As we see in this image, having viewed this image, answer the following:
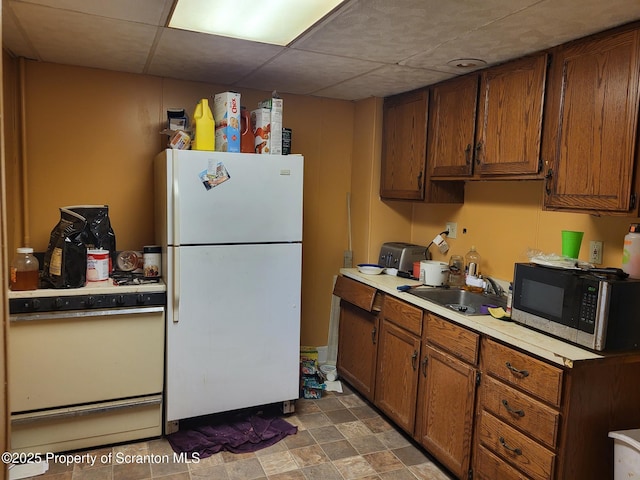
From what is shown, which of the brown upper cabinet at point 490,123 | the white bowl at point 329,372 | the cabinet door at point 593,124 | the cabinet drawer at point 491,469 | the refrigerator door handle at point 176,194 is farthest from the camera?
the white bowl at point 329,372

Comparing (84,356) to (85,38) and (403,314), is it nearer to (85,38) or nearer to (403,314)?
(85,38)

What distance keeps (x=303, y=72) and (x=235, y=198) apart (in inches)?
34.6

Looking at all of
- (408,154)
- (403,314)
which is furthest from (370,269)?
(408,154)

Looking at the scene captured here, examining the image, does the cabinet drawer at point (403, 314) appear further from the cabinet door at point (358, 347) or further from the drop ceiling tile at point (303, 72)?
the drop ceiling tile at point (303, 72)

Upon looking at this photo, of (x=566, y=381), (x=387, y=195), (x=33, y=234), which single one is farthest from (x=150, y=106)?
(x=566, y=381)

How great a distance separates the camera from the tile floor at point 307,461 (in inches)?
95.0

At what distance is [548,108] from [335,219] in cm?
186

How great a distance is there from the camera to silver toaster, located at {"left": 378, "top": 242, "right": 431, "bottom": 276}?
3.31 m

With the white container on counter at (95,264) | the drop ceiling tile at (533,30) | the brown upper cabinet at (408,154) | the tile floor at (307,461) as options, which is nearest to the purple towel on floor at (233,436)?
the tile floor at (307,461)

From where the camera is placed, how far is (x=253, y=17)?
2.10 m

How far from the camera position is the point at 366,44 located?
90.0 inches

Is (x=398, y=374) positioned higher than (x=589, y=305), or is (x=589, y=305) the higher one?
(x=589, y=305)

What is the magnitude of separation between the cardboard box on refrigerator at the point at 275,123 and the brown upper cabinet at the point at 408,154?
37.0 inches

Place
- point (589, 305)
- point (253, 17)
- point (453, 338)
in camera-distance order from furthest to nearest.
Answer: point (453, 338)
point (253, 17)
point (589, 305)
